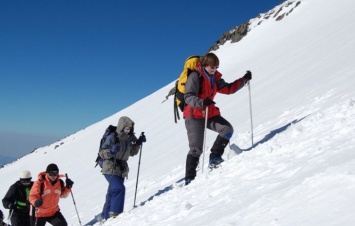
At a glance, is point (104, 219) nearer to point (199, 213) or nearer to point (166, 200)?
point (166, 200)

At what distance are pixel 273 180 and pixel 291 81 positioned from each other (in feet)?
44.4

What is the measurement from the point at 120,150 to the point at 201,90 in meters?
2.33

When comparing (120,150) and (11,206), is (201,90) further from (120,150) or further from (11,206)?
(11,206)

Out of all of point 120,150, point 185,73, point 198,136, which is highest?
point 185,73

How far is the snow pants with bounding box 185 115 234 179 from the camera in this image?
646 cm

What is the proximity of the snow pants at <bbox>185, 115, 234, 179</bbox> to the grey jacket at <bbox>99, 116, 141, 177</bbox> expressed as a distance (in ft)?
5.44

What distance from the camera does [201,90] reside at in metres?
6.43

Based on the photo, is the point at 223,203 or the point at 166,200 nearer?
the point at 223,203

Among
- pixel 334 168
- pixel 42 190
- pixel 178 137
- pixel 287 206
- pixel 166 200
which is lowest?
pixel 287 206

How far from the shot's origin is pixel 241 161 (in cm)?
586

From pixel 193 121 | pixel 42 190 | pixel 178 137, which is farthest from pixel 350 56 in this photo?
pixel 42 190

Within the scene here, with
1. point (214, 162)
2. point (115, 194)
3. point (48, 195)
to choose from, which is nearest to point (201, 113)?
point (214, 162)

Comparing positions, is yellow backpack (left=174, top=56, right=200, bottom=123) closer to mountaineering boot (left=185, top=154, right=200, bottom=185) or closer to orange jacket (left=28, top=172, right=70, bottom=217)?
mountaineering boot (left=185, top=154, right=200, bottom=185)

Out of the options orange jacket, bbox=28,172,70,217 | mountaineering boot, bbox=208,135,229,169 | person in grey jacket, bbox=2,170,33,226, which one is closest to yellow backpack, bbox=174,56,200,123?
mountaineering boot, bbox=208,135,229,169
